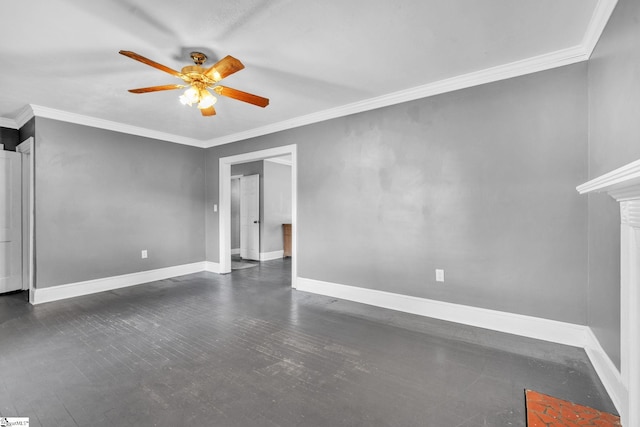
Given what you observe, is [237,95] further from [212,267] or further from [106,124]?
[212,267]

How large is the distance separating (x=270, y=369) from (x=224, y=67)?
227cm

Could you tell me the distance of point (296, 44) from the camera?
243 cm

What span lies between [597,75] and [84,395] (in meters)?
4.20

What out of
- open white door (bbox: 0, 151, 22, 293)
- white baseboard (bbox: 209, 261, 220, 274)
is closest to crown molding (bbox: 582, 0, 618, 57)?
white baseboard (bbox: 209, 261, 220, 274)

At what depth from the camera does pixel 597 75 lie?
229 centimetres

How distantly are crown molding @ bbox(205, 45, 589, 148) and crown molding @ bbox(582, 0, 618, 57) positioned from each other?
0.09 metres

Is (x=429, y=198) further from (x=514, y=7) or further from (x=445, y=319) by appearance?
(x=514, y=7)

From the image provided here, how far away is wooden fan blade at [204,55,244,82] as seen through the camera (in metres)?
2.17

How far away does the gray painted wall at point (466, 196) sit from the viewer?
8.60 feet

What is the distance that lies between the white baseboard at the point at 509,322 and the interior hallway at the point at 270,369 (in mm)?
95

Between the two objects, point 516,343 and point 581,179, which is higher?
point 581,179

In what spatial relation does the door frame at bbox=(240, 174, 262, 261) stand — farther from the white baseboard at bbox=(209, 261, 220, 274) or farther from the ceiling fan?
the ceiling fan

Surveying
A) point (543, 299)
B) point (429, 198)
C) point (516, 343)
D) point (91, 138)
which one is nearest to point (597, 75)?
point (429, 198)

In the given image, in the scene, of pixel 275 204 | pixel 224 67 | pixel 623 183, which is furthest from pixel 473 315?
pixel 275 204
